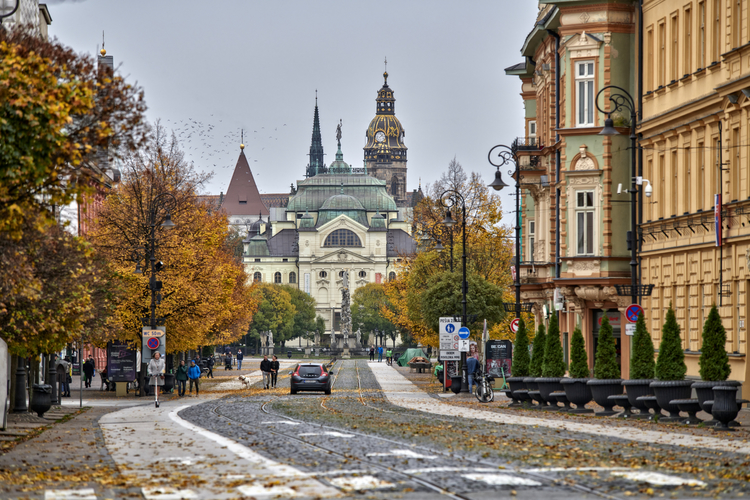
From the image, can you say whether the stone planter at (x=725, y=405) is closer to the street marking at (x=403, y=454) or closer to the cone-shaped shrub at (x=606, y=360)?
the cone-shaped shrub at (x=606, y=360)

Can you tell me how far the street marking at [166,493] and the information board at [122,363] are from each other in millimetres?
31761

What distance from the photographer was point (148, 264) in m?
45.1

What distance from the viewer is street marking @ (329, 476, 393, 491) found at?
480 inches

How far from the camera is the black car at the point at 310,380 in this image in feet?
146

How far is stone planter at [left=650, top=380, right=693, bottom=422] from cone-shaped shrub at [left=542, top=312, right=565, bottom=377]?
5.97 meters

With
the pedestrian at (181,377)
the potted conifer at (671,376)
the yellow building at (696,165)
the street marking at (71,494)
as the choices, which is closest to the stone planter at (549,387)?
the yellow building at (696,165)

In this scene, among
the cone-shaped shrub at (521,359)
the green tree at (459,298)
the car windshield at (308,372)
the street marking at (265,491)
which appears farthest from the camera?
the green tree at (459,298)

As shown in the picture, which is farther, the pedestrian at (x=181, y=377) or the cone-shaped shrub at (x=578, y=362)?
the pedestrian at (x=181, y=377)

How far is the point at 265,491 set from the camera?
1220 cm

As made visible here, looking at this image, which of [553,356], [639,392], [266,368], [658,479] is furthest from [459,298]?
Answer: [658,479]

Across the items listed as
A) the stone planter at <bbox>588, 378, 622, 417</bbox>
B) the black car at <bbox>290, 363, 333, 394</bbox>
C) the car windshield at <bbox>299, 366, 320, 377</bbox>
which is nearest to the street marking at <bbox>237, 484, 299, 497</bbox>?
the stone planter at <bbox>588, 378, 622, 417</bbox>

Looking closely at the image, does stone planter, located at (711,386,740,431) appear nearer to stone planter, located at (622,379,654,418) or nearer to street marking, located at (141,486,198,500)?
stone planter, located at (622,379,654,418)

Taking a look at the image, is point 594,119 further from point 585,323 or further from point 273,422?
point 273,422

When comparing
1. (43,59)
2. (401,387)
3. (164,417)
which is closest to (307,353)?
(401,387)
